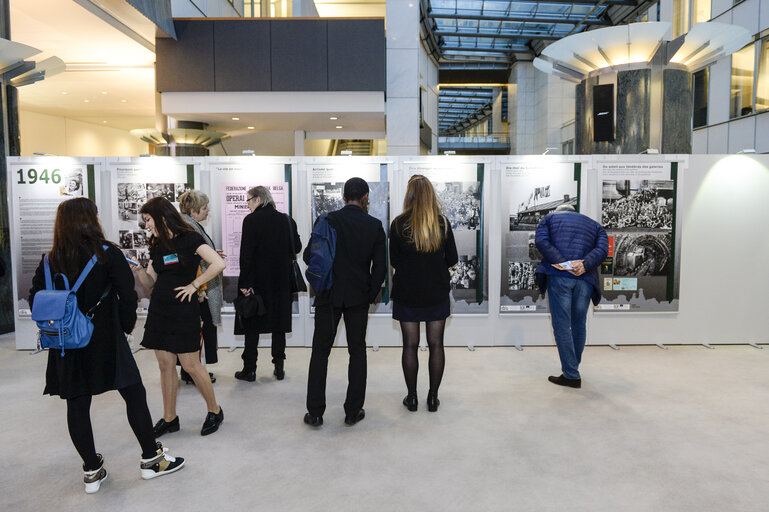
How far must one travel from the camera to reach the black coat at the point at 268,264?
441cm

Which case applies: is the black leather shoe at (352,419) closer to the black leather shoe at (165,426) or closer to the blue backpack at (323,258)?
the blue backpack at (323,258)

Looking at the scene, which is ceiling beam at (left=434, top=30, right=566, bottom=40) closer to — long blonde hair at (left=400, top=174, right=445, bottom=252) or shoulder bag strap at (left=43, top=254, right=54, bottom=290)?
long blonde hair at (left=400, top=174, right=445, bottom=252)

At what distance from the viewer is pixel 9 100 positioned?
7199 millimetres

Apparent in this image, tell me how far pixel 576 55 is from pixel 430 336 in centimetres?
483

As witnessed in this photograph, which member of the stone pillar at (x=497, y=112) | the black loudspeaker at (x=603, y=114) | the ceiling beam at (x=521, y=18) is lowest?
the black loudspeaker at (x=603, y=114)

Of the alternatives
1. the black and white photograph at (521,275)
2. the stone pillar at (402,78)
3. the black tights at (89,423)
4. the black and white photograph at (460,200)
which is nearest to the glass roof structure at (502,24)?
the stone pillar at (402,78)

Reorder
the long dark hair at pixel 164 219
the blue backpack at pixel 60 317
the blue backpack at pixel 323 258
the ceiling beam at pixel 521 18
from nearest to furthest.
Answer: the blue backpack at pixel 60 317 → the long dark hair at pixel 164 219 → the blue backpack at pixel 323 258 → the ceiling beam at pixel 521 18

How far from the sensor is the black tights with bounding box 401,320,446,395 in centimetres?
379

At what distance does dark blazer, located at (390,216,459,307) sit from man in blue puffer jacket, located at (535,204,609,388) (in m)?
1.19

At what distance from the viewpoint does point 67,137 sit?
15.8 metres

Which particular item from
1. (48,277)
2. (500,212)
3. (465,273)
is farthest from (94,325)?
(500,212)

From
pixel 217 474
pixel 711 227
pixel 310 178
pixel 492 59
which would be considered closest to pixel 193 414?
pixel 217 474

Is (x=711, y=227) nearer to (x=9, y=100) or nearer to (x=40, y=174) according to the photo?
(x=40, y=174)

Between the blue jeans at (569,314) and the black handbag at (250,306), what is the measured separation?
8.45 feet
